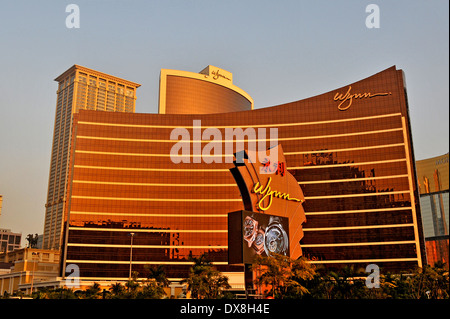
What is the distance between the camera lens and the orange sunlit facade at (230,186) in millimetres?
120562

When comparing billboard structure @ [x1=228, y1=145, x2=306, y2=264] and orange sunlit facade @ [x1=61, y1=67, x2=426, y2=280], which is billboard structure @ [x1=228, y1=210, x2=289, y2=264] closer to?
billboard structure @ [x1=228, y1=145, x2=306, y2=264]

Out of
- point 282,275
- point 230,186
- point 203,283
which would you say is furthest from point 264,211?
point 230,186

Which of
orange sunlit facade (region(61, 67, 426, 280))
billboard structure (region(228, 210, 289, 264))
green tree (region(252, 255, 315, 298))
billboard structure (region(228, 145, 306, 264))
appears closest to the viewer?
green tree (region(252, 255, 315, 298))

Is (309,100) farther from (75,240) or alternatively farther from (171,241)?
(75,240)

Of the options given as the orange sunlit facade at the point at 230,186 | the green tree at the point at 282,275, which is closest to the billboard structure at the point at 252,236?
the green tree at the point at 282,275

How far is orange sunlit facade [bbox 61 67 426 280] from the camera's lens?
12056 centimetres

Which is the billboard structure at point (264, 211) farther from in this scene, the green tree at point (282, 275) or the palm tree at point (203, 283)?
the palm tree at point (203, 283)

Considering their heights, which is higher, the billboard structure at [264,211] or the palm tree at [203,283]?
the billboard structure at [264,211]

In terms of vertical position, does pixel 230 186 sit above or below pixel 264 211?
above

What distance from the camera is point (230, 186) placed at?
131m

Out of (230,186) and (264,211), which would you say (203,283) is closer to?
(264,211)

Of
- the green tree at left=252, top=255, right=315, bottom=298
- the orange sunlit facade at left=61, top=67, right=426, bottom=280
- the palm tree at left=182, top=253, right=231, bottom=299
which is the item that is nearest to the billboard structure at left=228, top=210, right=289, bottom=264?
the green tree at left=252, top=255, right=315, bottom=298

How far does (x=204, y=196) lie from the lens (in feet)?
429

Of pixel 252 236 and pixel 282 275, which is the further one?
pixel 252 236
